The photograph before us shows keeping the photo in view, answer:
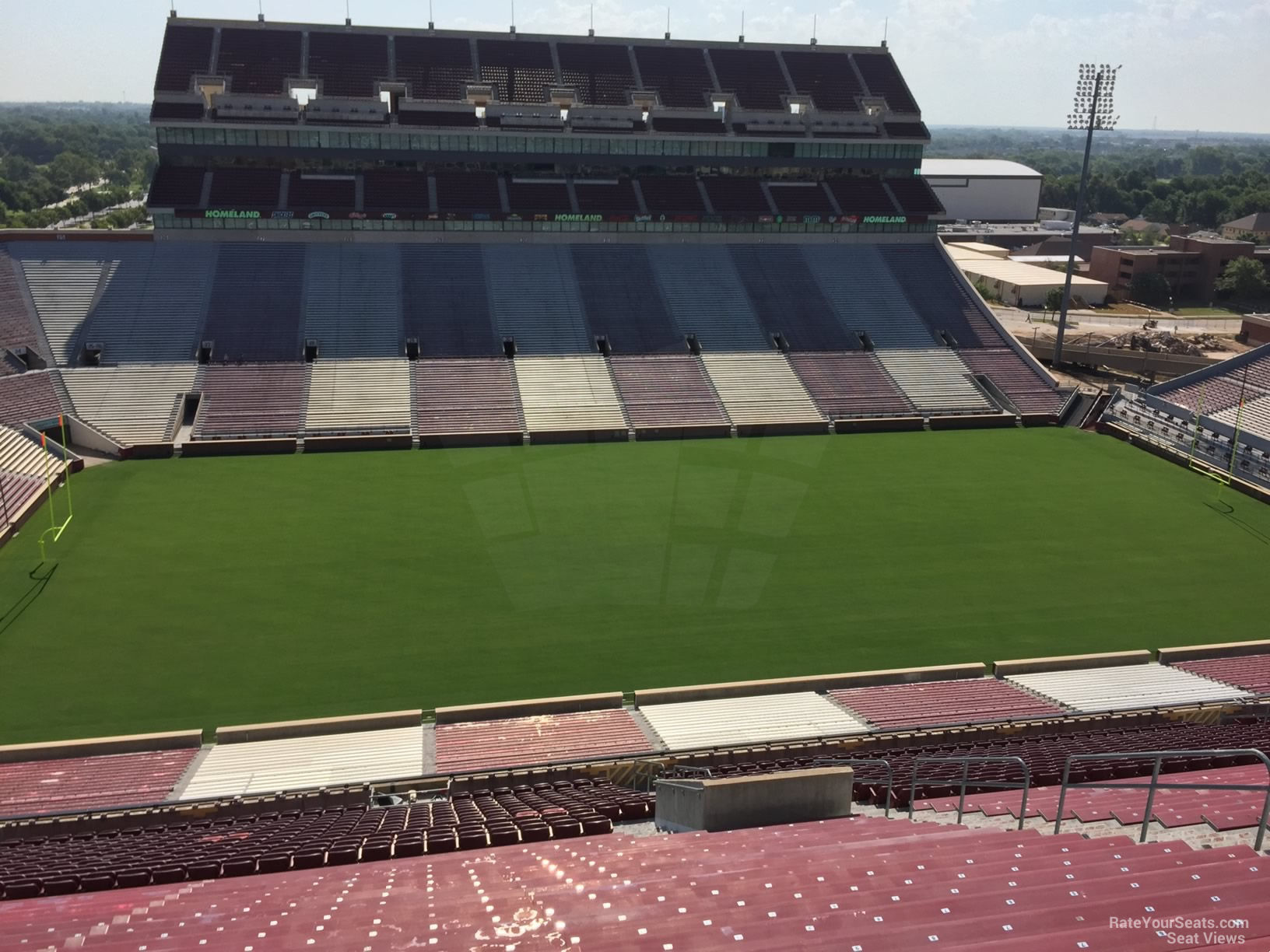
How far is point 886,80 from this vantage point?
5022cm

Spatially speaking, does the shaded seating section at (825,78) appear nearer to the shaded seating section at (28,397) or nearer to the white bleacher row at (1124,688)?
the shaded seating section at (28,397)

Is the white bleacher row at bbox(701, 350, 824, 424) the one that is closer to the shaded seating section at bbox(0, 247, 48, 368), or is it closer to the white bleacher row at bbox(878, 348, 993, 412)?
the white bleacher row at bbox(878, 348, 993, 412)

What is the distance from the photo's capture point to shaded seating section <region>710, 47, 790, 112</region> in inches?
1885

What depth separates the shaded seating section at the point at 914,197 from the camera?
4856 centimetres

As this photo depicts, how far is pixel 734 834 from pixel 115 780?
9831 millimetres

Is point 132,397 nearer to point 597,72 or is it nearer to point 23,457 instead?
point 23,457

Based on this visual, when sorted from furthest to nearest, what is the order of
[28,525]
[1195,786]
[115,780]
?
[28,525]
[115,780]
[1195,786]

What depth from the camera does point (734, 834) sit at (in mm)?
10977

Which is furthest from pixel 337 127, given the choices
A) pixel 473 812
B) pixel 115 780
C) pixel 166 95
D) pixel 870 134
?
pixel 473 812

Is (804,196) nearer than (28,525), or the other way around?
(28,525)

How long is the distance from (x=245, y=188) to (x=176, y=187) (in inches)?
105

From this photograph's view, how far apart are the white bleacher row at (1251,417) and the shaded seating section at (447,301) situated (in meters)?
26.6

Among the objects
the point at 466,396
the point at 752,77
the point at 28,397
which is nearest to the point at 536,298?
the point at 466,396

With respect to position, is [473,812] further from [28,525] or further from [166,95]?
[166,95]
